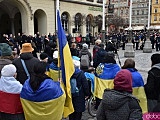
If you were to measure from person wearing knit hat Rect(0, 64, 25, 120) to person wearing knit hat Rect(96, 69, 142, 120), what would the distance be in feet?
5.17

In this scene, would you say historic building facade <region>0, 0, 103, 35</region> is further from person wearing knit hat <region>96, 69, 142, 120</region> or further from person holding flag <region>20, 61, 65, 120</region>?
person wearing knit hat <region>96, 69, 142, 120</region>

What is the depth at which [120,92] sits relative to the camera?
3.02 m

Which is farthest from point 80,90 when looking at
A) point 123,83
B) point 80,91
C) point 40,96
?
point 123,83

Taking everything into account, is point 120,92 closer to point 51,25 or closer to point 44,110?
point 44,110

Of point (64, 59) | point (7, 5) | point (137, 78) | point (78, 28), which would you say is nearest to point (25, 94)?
point (64, 59)

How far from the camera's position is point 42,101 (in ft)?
12.2

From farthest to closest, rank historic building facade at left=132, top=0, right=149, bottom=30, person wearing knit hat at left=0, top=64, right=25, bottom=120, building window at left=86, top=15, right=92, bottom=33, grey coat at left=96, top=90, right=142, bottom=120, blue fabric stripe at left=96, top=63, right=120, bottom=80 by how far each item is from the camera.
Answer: historic building facade at left=132, top=0, right=149, bottom=30, building window at left=86, top=15, right=92, bottom=33, blue fabric stripe at left=96, top=63, right=120, bottom=80, person wearing knit hat at left=0, top=64, right=25, bottom=120, grey coat at left=96, top=90, right=142, bottom=120

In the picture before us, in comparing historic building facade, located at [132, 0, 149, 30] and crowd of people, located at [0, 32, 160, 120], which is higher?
historic building facade, located at [132, 0, 149, 30]

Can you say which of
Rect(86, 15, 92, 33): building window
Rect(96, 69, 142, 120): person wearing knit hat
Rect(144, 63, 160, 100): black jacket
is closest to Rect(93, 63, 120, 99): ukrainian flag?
Rect(144, 63, 160, 100): black jacket

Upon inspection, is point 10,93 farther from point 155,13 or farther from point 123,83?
point 155,13

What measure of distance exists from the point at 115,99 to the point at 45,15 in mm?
26015

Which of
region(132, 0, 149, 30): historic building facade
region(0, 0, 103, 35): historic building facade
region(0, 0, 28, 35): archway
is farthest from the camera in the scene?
region(132, 0, 149, 30): historic building facade

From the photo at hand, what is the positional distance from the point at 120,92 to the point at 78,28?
3153cm

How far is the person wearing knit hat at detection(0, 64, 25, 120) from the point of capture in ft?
12.9
